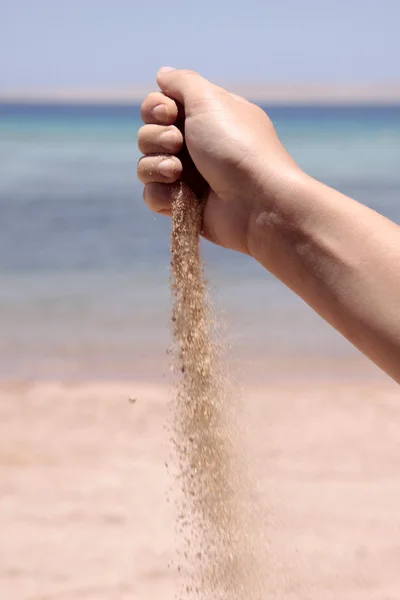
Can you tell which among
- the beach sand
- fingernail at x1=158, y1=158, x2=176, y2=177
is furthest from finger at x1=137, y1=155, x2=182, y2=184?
the beach sand

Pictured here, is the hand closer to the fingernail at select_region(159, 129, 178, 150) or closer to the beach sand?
the fingernail at select_region(159, 129, 178, 150)

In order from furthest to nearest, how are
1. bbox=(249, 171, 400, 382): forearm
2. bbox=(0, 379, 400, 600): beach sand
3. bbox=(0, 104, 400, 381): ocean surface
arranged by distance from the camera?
bbox=(0, 104, 400, 381): ocean surface
bbox=(0, 379, 400, 600): beach sand
bbox=(249, 171, 400, 382): forearm

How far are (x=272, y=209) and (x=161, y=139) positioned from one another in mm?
317

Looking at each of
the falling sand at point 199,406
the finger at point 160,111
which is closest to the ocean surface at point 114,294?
the falling sand at point 199,406

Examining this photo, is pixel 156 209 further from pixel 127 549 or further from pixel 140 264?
pixel 140 264

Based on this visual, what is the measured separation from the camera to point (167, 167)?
1.64m

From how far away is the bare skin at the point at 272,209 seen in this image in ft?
4.27

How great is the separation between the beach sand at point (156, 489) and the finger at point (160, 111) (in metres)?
0.64

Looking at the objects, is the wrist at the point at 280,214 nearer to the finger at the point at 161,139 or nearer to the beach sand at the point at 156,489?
the finger at the point at 161,139

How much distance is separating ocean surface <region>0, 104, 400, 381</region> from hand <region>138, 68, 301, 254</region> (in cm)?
21

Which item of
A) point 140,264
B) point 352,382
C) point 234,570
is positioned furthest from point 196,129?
point 140,264

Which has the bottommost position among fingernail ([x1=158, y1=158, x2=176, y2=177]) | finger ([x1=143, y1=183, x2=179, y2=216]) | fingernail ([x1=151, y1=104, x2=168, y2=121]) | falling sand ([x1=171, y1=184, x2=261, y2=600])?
falling sand ([x1=171, y1=184, x2=261, y2=600])

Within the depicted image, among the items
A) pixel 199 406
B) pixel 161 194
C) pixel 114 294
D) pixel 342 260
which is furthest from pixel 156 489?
pixel 114 294

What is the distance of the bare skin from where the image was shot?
4.27 ft
